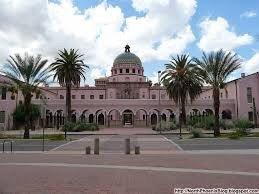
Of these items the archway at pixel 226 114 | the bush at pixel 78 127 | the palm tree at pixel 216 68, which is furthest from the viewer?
the archway at pixel 226 114

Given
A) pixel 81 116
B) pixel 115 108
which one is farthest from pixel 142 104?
pixel 81 116

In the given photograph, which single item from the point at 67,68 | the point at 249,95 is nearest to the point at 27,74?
the point at 67,68

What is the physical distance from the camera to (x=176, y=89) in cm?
5419

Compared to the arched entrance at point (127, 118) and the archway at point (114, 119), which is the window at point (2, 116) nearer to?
the archway at point (114, 119)

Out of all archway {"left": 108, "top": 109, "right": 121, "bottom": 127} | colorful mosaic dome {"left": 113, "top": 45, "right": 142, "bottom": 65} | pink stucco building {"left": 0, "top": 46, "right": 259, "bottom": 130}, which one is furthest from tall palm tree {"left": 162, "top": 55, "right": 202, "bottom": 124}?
colorful mosaic dome {"left": 113, "top": 45, "right": 142, "bottom": 65}

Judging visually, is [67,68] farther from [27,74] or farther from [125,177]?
[125,177]

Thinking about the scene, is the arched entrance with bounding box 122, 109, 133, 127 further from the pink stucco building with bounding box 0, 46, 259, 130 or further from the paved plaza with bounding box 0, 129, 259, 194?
the paved plaza with bounding box 0, 129, 259, 194

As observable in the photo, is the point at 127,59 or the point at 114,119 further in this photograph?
the point at 127,59

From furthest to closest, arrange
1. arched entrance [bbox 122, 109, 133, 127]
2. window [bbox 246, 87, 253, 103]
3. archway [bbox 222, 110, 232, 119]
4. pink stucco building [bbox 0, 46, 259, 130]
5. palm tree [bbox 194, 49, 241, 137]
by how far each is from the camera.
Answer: arched entrance [bbox 122, 109, 133, 127] < archway [bbox 222, 110, 232, 119] < window [bbox 246, 87, 253, 103] < pink stucco building [bbox 0, 46, 259, 130] < palm tree [bbox 194, 49, 241, 137]

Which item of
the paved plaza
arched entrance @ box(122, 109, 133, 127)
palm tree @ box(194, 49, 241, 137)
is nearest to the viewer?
the paved plaza

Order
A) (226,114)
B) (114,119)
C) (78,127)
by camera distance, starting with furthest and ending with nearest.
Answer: (114,119), (226,114), (78,127)

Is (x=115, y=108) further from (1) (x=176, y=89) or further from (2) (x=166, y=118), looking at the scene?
(1) (x=176, y=89)

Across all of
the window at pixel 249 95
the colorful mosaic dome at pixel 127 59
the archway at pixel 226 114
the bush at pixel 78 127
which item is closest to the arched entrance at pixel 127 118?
the colorful mosaic dome at pixel 127 59

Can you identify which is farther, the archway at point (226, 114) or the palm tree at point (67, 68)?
the archway at point (226, 114)
